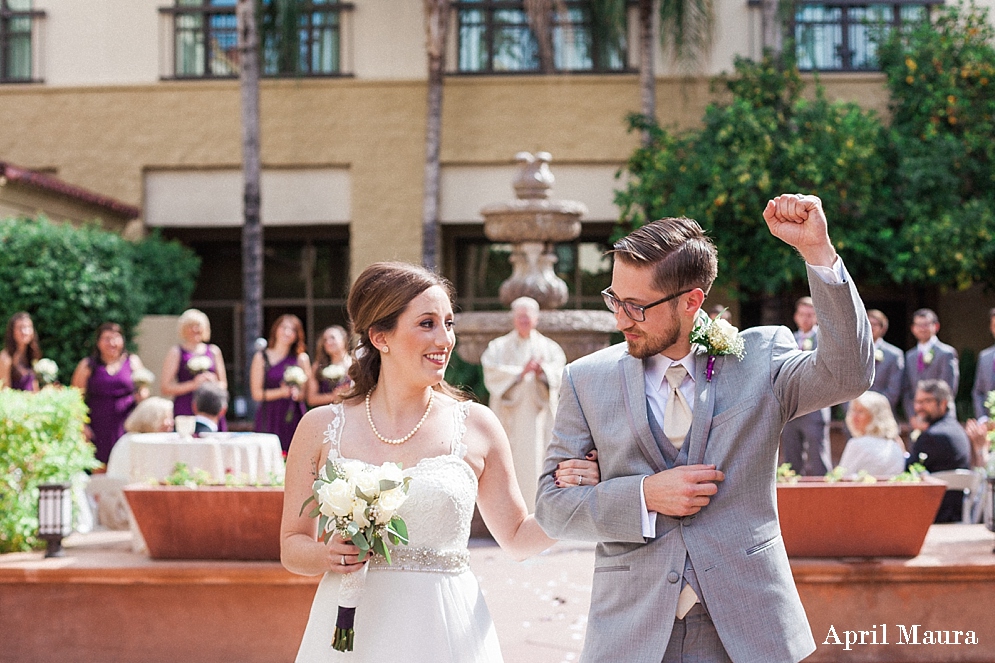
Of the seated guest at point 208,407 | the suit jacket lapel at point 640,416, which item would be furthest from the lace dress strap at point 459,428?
the seated guest at point 208,407

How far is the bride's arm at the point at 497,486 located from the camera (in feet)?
10.9

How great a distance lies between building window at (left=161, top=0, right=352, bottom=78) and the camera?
62.1 ft

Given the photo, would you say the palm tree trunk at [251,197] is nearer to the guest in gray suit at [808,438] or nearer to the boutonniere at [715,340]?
the guest in gray suit at [808,438]

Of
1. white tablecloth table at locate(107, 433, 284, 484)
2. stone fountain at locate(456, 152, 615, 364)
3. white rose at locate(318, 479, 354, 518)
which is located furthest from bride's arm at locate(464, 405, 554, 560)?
stone fountain at locate(456, 152, 615, 364)

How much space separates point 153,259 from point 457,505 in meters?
15.1

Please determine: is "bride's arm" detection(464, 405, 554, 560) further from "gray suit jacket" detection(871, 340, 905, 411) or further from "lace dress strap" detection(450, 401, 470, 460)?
"gray suit jacket" detection(871, 340, 905, 411)

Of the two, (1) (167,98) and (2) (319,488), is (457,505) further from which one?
(1) (167,98)

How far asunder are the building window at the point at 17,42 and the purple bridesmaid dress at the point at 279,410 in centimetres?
1219

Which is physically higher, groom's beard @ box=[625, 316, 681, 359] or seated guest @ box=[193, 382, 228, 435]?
groom's beard @ box=[625, 316, 681, 359]

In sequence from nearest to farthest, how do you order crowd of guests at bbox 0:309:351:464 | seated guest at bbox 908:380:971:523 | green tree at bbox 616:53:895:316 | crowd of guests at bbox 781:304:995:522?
1. crowd of guests at bbox 781:304:995:522
2. seated guest at bbox 908:380:971:523
3. crowd of guests at bbox 0:309:351:464
4. green tree at bbox 616:53:895:316

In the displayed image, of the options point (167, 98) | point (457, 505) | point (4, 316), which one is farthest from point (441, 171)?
point (457, 505)

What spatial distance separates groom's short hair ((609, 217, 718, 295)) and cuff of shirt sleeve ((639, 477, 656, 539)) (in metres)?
0.51

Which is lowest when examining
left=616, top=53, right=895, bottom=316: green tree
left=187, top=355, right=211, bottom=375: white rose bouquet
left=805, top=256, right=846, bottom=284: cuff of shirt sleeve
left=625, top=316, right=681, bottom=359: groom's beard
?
left=187, top=355, right=211, bottom=375: white rose bouquet

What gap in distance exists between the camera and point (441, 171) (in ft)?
62.1
